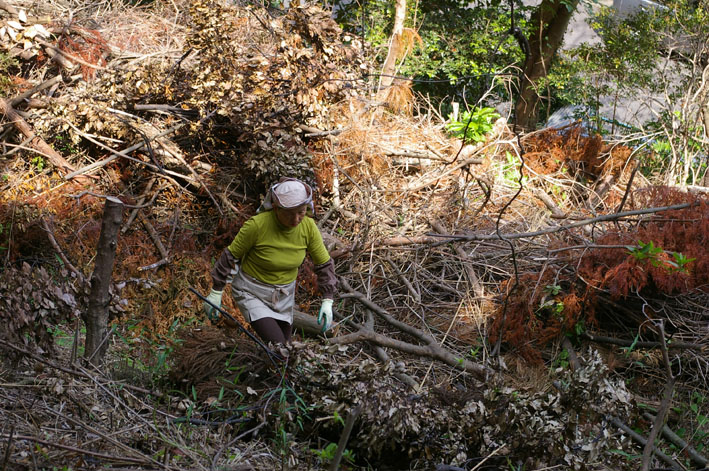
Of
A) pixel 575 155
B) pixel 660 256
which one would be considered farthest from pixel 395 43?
pixel 660 256

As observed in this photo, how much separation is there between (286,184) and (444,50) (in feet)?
24.8

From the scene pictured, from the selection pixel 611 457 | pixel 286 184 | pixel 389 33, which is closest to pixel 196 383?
pixel 286 184

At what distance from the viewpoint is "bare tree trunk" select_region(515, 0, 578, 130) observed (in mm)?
10580

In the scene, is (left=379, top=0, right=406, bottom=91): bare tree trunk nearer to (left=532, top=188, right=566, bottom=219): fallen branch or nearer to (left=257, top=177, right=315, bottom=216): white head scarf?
(left=532, top=188, right=566, bottom=219): fallen branch

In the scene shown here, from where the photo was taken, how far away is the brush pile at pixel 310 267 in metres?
3.36

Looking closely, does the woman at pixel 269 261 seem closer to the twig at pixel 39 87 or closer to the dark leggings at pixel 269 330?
the dark leggings at pixel 269 330

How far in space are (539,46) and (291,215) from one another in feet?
26.3

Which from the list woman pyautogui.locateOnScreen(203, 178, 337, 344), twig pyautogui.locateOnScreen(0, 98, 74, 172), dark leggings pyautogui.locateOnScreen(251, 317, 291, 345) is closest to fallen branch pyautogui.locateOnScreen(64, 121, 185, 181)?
twig pyautogui.locateOnScreen(0, 98, 74, 172)

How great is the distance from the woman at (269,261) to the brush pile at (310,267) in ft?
0.78

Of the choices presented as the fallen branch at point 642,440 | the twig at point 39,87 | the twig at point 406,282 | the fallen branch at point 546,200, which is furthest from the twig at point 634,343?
the twig at point 39,87

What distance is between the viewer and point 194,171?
7.00 metres

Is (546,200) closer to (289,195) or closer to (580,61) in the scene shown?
(580,61)

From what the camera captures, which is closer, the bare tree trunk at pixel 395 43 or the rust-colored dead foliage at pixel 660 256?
the rust-colored dead foliage at pixel 660 256

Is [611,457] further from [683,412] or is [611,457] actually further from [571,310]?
[571,310]
